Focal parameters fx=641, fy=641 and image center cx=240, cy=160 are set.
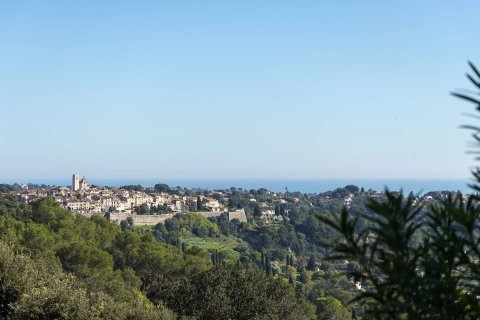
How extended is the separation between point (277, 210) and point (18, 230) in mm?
86450

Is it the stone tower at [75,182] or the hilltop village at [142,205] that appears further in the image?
the stone tower at [75,182]

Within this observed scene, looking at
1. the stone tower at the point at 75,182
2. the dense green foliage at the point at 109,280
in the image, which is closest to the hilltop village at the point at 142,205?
the stone tower at the point at 75,182

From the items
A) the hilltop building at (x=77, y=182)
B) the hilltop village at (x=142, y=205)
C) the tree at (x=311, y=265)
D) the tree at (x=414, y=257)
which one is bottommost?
the tree at (x=311, y=265)

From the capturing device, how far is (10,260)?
16047 mm

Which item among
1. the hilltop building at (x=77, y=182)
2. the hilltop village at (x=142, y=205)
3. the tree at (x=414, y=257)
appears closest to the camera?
the tree at (x=414, y=257)

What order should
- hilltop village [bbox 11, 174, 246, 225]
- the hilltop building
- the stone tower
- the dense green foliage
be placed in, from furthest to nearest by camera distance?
the stone tower < the hilltop building < hilltop village [bbox 11, 174, 246, 225] < the dense green foliage

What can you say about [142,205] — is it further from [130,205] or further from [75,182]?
[75,182]

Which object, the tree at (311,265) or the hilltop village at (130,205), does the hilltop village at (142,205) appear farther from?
the tree at (311,265)

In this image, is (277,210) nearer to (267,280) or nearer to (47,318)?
(267,280)

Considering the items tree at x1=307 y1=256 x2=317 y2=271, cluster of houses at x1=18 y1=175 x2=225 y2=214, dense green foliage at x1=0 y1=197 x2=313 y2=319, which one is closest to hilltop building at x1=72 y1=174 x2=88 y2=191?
cluster of houses at x1=18 y1=175 x2=225 y2=214

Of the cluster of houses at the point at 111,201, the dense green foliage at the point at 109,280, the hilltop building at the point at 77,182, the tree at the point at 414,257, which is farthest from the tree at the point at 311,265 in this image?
the tree at the point at 414,257

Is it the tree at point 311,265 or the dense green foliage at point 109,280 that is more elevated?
the dense green foliage at point 109,280

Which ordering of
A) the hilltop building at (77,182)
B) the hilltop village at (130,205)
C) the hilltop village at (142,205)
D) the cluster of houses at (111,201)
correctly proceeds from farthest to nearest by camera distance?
the hilltop building at (77,182) < the cluster of houses at (111,201) < the hilltop village at (142,205) < the hilltop village at (130,205)

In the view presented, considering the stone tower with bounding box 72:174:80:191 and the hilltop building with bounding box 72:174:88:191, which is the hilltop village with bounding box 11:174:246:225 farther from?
the stone tower with bounding box 72:174:80:191
